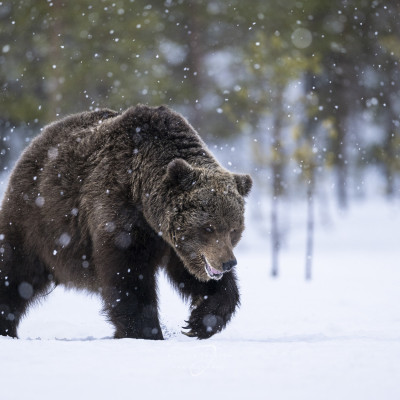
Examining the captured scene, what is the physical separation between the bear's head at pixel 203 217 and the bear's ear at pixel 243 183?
0.13m

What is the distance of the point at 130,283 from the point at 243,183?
121cm

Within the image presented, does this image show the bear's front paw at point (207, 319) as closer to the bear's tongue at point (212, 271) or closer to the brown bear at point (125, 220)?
the brown bear at point (125, 220)

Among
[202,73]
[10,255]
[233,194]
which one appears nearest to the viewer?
[233,194]

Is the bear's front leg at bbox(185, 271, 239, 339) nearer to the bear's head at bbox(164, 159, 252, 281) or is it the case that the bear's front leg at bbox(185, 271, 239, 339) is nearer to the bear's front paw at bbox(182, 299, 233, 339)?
the bear's front paw at bbox(182, 299, 233, 339)

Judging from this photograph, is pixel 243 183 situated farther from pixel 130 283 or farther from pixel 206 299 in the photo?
pixel 130 283

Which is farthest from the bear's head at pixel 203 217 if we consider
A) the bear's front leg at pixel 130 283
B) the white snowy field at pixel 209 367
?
the white snowy field at pixel 209 367

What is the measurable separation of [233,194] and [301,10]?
16717mm

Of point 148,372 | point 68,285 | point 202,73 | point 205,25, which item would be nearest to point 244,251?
point 202,73

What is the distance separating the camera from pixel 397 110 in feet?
83.6

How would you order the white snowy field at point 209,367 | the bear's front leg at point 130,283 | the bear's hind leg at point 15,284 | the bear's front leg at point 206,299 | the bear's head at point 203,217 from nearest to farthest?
the white snowy field at point 209,367
the bear's head at point 203,217
the bear's front leg at point 130,283
the bear's front leg at point 206,299
the bear's hind leg at point 15,284

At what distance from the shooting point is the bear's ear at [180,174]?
476 cm

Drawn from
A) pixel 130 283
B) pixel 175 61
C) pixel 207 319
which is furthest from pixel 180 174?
pixel 175 61

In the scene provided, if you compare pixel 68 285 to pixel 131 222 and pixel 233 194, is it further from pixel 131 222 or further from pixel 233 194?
pixel 233 194

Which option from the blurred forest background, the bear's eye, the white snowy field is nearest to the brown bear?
the bear's eye
